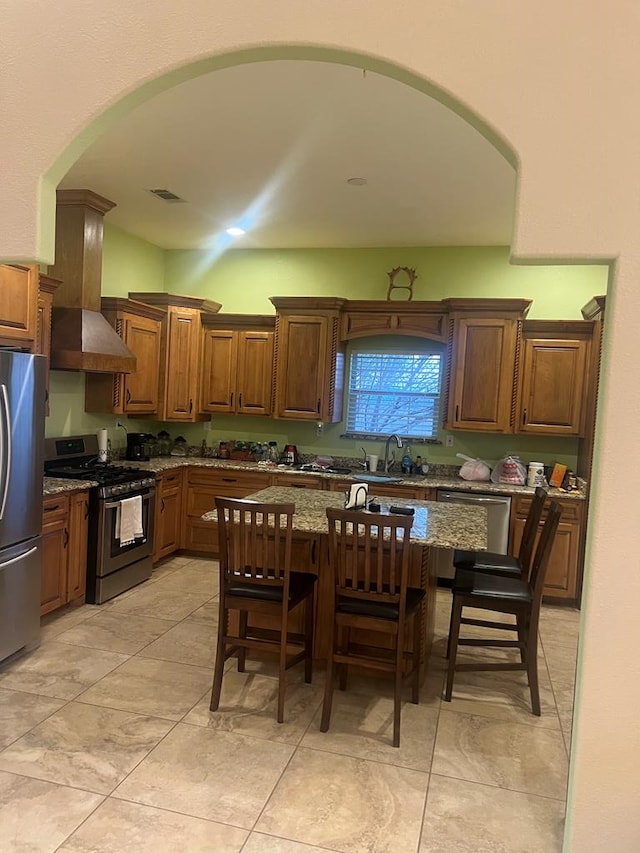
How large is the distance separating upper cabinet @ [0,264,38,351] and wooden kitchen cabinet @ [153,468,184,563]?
1.75m

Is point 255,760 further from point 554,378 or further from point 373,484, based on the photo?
point 554,378

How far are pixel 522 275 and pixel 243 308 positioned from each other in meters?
2.76

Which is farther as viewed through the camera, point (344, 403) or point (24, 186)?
point (344, 403)

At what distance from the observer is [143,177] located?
13.8 feet

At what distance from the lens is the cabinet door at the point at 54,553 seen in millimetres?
3918

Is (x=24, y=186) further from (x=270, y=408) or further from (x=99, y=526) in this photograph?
(x=270, y=408)

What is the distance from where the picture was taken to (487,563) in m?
3.76

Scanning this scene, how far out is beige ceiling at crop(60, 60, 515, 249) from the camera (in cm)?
296

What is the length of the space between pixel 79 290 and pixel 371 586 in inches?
131

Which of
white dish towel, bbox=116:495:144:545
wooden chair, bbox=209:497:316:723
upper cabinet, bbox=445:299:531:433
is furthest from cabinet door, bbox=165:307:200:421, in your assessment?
wooden chair, bbox=209:497:316:723

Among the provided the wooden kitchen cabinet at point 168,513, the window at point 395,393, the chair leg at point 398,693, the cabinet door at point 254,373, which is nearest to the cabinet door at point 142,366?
the wooden kitchen cabinet at point 168,513

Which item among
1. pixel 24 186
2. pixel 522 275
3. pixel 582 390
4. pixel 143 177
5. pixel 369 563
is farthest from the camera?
pixel 522 275

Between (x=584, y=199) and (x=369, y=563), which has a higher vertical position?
(x=584, y=199)

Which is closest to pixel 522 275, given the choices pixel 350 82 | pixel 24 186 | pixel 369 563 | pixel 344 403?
pixel 344 403
